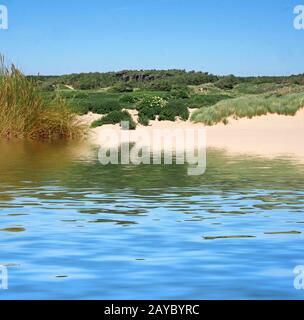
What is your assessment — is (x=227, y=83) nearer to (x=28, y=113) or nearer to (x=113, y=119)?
(x=113, y=119)

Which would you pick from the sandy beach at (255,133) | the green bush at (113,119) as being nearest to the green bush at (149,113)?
the sandy beach at (255,133)

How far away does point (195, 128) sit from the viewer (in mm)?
31953

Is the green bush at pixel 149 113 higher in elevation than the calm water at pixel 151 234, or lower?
higher

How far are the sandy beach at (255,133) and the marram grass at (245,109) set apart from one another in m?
0.21

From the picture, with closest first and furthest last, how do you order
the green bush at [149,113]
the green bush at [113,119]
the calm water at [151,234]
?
1. the calm water at [151,234]
2. the green bush at [113,119]
3. the green bush at [149,113]

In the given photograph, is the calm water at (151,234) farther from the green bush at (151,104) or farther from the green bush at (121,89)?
the green bush at (121,89)

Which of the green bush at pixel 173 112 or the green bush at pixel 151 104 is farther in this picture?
the green bush at pixel 151 104

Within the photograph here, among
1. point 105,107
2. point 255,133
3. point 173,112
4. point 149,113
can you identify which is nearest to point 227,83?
point 105,107

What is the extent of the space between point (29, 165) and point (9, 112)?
28.6ft

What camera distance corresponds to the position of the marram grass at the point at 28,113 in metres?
26.0

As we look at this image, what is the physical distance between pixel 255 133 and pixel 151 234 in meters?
21.8

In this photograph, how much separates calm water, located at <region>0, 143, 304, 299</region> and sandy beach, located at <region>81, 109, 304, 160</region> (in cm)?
659

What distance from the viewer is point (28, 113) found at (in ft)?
86.0
